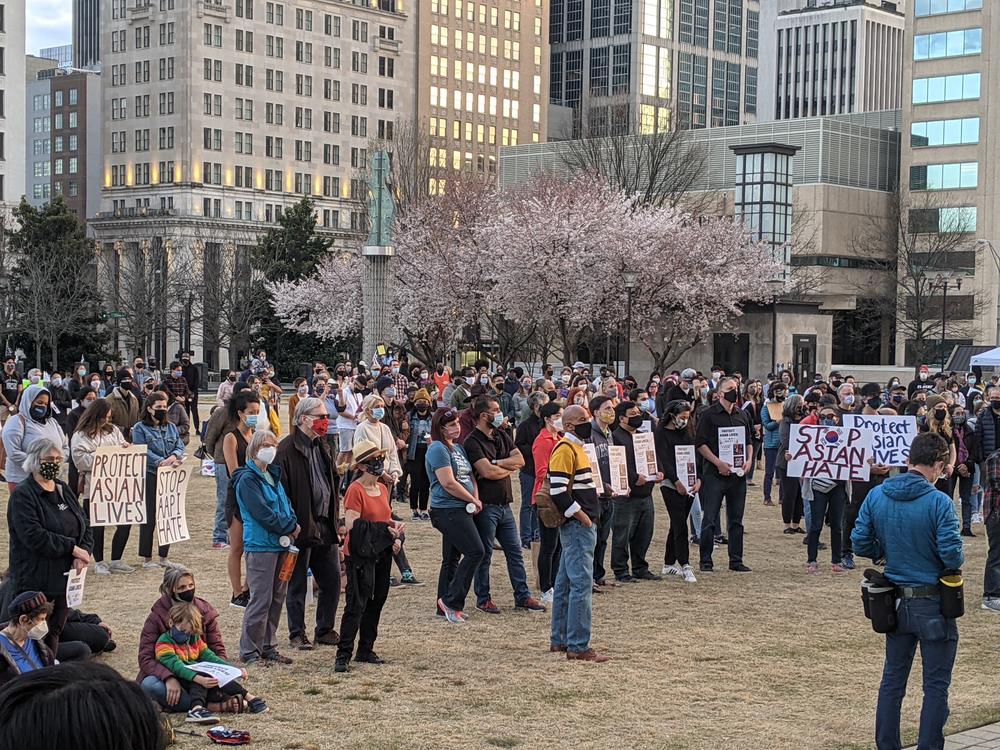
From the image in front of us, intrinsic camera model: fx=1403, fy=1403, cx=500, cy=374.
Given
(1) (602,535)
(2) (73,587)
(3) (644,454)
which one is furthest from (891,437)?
(2) (73,587)

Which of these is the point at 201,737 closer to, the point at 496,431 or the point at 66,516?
the point at 66,516

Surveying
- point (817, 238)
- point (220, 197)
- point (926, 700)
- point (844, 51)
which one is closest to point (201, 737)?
point (926, 700)

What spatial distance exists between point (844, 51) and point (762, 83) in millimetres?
10940

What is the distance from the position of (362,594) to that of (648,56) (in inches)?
6461

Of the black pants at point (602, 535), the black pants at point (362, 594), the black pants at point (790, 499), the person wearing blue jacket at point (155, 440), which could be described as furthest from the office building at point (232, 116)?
the black pants at point (362, 594)

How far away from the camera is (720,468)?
50.3 feet

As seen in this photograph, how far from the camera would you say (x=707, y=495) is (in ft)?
51.1

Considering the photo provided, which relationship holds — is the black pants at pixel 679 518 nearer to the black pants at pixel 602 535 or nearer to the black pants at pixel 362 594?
the black pants at pixel 602 535

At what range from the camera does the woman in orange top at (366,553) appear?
10.5 metres

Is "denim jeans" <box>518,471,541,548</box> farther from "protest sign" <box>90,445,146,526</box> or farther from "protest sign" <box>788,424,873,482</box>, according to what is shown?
"protest sign" <box>90,445,146,526</box>

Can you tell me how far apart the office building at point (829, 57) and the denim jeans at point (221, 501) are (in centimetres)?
16246

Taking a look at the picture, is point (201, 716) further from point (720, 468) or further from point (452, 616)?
point (720, 468)

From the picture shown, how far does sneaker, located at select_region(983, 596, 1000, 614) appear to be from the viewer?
45.0ft

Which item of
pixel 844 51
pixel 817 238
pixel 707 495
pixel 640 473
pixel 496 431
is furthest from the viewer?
pixel 844 51
